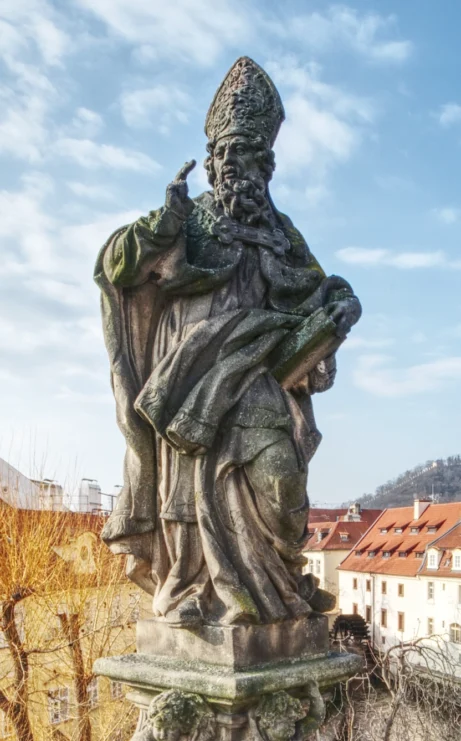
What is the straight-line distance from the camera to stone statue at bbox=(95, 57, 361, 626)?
405 cm

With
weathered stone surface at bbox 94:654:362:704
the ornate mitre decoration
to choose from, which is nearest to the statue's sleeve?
the ornate mitre decoration

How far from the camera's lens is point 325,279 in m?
4.93

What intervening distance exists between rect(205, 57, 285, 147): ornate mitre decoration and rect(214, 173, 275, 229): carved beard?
317mm

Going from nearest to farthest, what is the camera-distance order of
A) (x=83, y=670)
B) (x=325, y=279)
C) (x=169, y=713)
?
1. (x=169, y=713)
2. (x=325, y=279)
3. (x=83, y=670)

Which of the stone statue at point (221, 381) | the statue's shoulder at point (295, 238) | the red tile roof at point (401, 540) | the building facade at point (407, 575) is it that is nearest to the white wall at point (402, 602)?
the building facade at point (407, 575)

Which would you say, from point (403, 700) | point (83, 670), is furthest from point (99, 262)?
point (83, 670)

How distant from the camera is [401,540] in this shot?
48.5 metres

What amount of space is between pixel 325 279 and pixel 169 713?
2.84 metres

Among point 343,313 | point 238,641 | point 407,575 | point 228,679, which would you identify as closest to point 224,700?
→ point 228,679

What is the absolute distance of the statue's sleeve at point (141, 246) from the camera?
428cm

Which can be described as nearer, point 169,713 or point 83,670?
point 169,713

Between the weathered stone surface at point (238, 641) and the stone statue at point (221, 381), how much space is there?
0.24 feet

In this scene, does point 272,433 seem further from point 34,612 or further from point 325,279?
point 34,612

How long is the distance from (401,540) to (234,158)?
4702 centimetres
